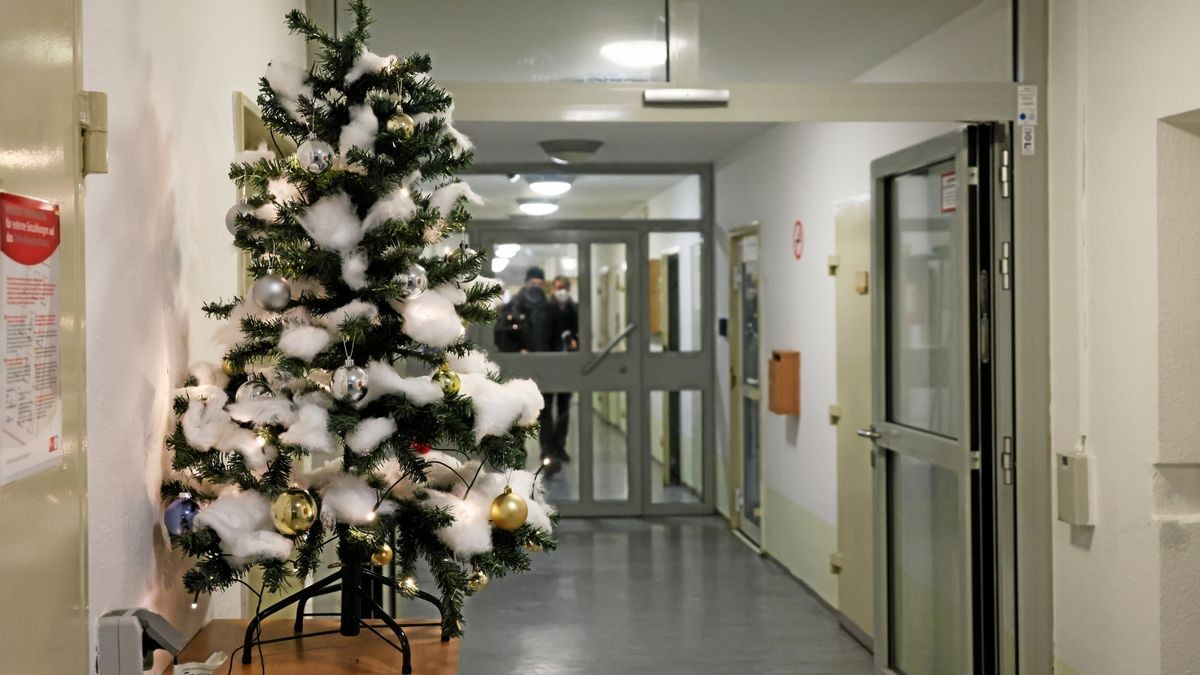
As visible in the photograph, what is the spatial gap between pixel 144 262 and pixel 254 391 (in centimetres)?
29

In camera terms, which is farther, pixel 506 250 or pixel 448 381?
pixel 506 250

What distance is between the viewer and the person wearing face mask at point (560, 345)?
8422 mm

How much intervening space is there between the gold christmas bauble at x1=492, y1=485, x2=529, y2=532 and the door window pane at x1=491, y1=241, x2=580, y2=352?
21.4ft

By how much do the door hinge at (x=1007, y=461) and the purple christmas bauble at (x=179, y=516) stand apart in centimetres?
263

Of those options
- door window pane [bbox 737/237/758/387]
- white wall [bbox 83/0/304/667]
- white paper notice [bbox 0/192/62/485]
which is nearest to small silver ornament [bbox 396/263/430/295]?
white wall [bbox 83/0/304/667]

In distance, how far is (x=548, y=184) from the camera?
8.25 m

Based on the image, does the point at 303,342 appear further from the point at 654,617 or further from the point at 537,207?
the point at 537,207

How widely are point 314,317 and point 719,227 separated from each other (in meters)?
6.72

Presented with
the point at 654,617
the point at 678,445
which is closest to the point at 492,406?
the point at 654,617

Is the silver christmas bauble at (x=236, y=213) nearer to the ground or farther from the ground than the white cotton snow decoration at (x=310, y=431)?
farther from the ground

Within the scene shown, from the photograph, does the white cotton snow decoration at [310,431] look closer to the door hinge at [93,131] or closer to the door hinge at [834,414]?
the door hinge at [93,131]

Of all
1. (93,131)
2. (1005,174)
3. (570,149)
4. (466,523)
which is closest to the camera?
(93,131)

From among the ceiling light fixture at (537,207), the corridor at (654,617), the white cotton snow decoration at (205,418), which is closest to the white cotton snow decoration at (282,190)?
the white cotton snow decoration at (205,418)

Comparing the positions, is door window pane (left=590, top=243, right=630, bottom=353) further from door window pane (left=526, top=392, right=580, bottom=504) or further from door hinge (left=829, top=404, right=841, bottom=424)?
door hinge (left=829, top=404, right=841, bottom=424)
